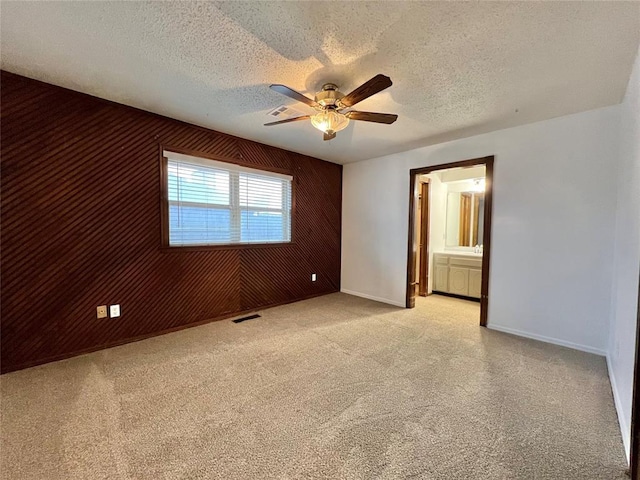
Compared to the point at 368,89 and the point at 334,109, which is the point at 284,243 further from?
the point at 368,89

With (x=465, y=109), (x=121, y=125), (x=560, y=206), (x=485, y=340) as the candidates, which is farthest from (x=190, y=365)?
(x=560, y=206)

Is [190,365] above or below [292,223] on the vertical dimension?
below

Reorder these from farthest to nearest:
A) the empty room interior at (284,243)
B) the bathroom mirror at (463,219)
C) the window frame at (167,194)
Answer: the bathroom mirror at (463,219)
the window frame at (167,194)
the empty room interior at (284,243)

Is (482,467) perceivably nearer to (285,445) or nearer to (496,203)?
(285,445)

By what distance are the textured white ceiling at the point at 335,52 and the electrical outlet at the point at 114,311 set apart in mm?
2120

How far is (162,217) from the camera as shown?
10.1ft

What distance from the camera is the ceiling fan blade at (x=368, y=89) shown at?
1.70 m

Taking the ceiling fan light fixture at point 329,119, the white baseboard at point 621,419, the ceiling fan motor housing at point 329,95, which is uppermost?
the ceiling fan motor housing at point 329,95

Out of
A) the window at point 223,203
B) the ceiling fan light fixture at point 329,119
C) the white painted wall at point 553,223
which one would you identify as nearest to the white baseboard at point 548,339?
the white painted wall at point 553,223

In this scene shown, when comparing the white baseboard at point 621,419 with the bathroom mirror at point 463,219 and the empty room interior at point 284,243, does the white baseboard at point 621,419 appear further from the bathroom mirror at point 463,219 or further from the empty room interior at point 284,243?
the bathroom mirror at point 463,219

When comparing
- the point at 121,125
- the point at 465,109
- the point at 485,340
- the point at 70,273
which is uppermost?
the point at 465,109

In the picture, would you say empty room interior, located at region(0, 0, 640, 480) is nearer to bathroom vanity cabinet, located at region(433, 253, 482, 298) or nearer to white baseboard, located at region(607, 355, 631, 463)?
white baseboard, located at region(607, 355, 631, 463)

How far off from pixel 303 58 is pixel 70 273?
2878 millimetres

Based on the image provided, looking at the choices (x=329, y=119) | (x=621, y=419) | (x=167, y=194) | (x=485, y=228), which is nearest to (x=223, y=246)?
(x=167, y=194)
